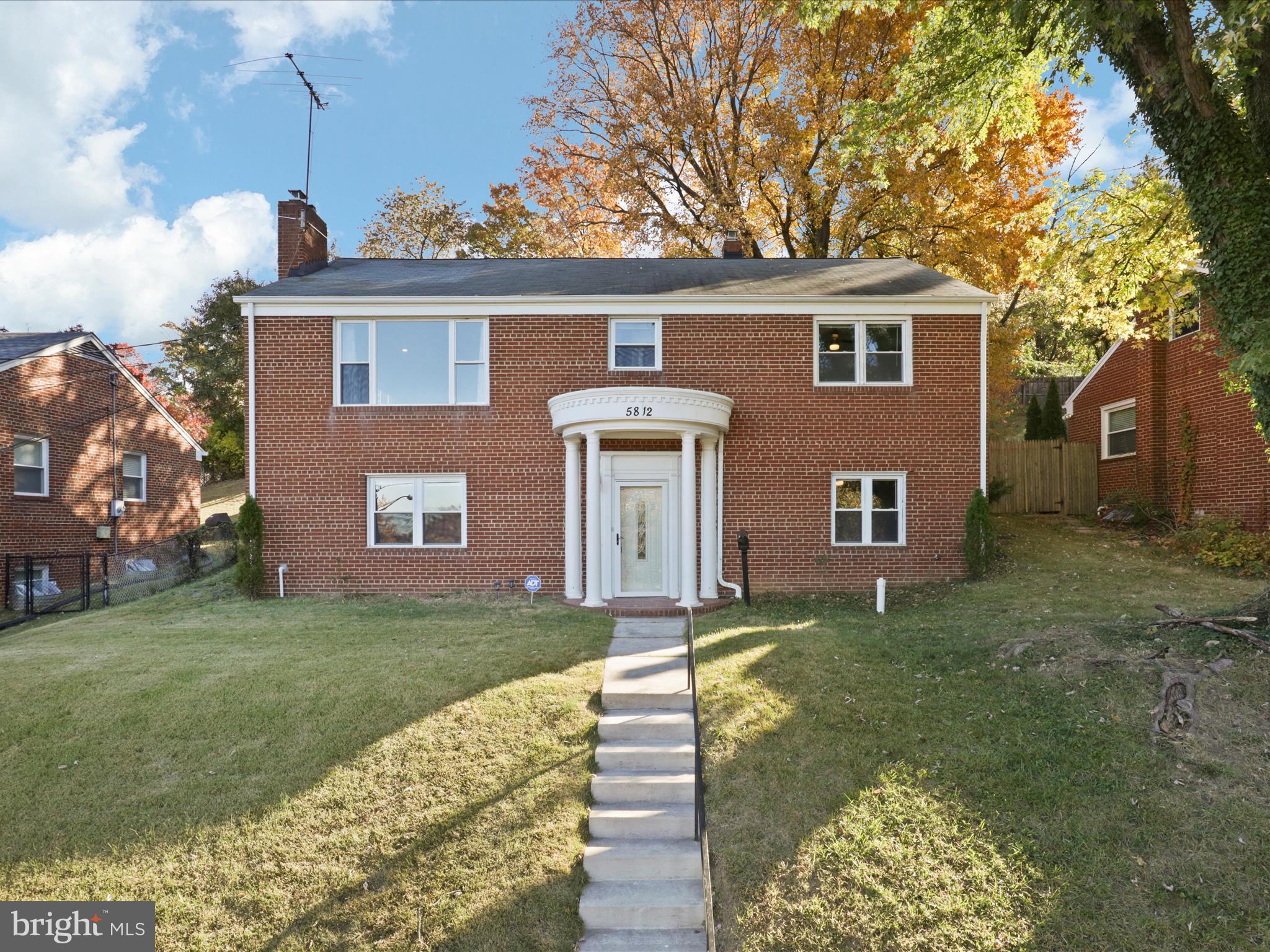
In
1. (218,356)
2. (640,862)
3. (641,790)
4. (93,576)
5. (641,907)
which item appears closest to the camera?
(641,907)

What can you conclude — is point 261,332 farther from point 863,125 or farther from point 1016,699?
point 1016,699

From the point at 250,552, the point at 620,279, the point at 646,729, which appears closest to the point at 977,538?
the point at 620,279

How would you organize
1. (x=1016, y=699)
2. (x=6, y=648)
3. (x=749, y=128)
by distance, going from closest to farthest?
(x=1016, y=699) < (x=6, y=648) < (x=749, y=128)

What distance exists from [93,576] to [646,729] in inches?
661

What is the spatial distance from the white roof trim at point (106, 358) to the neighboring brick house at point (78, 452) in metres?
0.02

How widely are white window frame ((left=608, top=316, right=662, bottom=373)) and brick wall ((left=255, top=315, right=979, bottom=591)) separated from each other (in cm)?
10

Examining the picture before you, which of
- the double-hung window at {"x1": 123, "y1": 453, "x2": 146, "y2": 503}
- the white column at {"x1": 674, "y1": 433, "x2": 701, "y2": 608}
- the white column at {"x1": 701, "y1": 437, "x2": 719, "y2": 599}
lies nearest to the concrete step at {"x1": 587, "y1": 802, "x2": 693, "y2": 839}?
the white column at {"x1": 674, "y1": 433, "x2": 701, "y2": 608}

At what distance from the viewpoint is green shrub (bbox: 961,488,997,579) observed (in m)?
13.9

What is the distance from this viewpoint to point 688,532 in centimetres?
1305

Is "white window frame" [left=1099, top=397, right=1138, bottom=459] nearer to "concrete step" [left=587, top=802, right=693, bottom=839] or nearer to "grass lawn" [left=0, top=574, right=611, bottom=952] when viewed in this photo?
"grass lawn" [left=0, top=574, right=611, bottom=952]

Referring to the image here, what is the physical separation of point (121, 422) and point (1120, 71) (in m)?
22.3

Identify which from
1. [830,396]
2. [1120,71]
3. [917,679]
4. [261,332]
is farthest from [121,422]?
[1120,71]

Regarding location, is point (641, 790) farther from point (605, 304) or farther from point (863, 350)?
point (863, 350)

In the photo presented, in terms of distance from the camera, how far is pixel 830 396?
1435 centimetres
